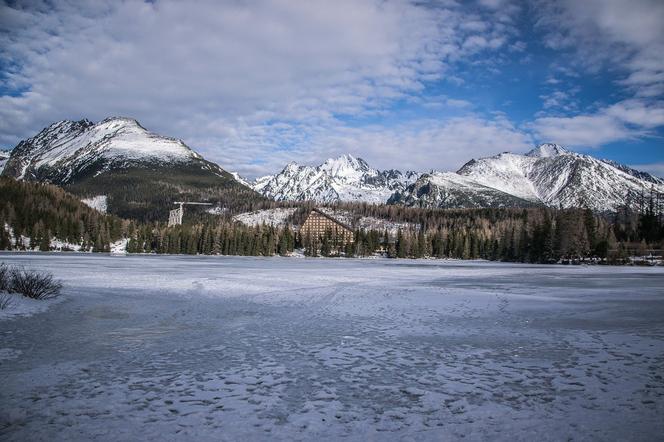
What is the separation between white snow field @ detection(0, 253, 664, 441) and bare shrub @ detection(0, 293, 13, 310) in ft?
5.76

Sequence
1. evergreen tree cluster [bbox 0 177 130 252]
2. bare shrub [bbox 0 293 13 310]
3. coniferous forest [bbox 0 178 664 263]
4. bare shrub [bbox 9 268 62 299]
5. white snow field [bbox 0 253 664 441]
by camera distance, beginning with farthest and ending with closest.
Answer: evergreen tree cluster [bbox 0 177 130 252] → coniferous forest [bbox 0 178 664 263] → bare shrub [bbox 9 268 62 299] → bare shrub [bbox 0 293 13 310] → white snow field [bbox 0 253 664 441]

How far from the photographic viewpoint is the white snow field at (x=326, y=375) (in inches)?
297

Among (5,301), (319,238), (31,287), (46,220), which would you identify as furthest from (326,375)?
(46,220)

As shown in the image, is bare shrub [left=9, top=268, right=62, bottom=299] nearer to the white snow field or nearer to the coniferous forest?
the white snow field

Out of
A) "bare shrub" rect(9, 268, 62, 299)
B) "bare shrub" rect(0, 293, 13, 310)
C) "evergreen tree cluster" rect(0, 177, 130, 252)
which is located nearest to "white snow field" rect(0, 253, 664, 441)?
Result: "bare shrub" rect(0, 293, 13, 310)

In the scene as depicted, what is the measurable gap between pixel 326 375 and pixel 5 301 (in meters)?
16.1

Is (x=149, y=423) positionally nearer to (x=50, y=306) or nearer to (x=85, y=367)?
(x=85, y=367)

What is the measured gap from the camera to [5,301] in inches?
754

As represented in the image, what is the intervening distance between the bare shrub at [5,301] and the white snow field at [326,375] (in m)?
1.76

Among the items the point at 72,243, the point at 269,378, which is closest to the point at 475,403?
the point at 269,378

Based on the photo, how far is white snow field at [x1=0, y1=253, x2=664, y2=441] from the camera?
24.7 ft

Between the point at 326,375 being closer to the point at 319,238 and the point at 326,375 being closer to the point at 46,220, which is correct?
the point at 319,238

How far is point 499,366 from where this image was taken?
454 inches

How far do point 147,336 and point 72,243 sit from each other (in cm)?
15886
